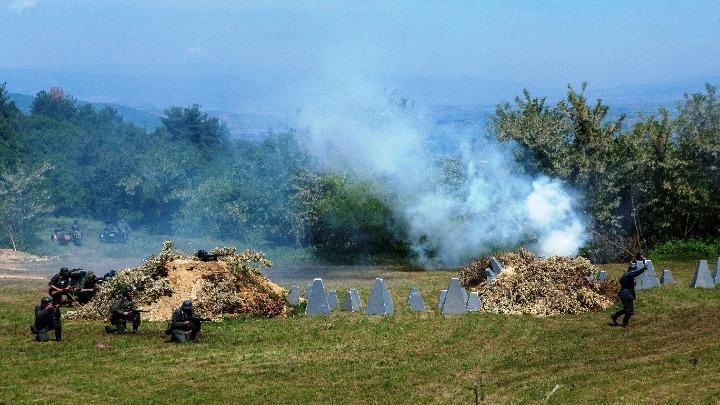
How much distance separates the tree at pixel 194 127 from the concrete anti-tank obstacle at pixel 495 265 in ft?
227

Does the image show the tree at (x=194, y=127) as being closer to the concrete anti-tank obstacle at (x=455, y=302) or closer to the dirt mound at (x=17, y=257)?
the dirt mound at (x=17, y=257)

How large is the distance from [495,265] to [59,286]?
53.1 ft

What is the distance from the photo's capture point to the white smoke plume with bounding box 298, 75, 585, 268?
41.9m

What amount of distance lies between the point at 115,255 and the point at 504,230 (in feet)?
Answer: 77.5

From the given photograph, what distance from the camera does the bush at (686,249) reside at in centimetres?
4391

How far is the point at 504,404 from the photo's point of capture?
63.7 ft

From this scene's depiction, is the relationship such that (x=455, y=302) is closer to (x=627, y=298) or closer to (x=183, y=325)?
(x=627, y=298)

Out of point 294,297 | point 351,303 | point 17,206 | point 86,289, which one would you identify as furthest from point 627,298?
point 17,206

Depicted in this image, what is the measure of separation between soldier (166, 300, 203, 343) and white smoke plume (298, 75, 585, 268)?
760 inches

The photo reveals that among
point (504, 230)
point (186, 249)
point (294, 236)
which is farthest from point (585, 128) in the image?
point (186, 249)

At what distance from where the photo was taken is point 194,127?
103875 mm

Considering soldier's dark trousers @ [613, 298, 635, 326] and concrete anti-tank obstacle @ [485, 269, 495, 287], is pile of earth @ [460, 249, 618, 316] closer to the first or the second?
concrete anti-tank obstacle @ [485, 269, 495, 287]

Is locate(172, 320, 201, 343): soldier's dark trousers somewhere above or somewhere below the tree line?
below

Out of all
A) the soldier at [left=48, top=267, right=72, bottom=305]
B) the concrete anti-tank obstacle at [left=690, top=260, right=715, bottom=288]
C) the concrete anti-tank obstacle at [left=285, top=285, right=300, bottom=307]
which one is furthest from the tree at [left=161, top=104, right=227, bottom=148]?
the concrete anti-tank obstacle at [left=690, top=260, right=715, bottom=288]
